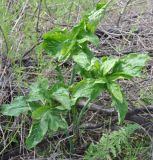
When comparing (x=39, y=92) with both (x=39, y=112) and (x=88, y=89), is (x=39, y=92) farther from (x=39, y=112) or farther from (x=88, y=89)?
(x=88, y=89)

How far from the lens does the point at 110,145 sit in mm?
1782

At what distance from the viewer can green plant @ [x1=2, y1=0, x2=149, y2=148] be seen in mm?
1620

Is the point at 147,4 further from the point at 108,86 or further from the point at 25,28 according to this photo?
the point at 108,86

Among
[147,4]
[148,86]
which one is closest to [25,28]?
[148,86]

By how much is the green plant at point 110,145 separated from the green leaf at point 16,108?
35cm

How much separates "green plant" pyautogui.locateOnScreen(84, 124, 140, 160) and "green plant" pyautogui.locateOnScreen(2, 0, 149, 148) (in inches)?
5.9

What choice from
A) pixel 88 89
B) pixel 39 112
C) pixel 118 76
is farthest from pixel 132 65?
pixel 39 112

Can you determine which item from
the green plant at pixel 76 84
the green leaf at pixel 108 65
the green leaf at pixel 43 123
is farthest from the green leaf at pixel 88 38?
the green leaf at pixel 43 123

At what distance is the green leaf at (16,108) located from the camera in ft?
5.77

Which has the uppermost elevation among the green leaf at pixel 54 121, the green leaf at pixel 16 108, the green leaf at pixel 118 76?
the green leaf at pixel 118 76

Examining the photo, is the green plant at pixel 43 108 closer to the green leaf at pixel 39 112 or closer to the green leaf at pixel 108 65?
the green leaf at pixel 39 112

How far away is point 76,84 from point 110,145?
0.32m

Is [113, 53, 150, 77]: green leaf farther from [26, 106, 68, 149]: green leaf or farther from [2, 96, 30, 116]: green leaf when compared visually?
[2, 96, 30, 116]: green leaf

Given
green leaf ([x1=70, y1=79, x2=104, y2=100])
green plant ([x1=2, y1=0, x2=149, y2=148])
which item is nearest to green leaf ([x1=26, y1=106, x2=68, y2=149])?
green plant ([x1=2, y1=0, x2=149, y2=148])
